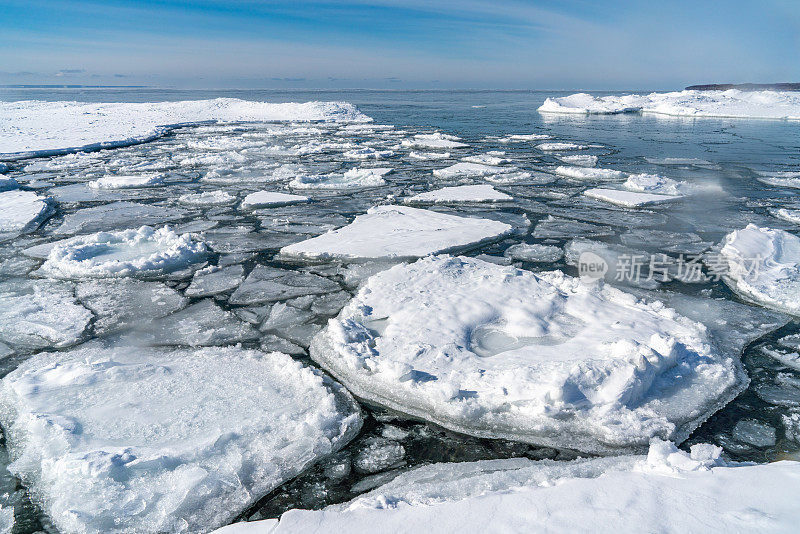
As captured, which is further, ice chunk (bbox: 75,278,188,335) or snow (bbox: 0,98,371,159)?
snow (bbox: 0,98,371,159)

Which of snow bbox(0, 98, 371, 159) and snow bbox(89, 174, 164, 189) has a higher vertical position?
snow bbox(0, 98, 371, 159)

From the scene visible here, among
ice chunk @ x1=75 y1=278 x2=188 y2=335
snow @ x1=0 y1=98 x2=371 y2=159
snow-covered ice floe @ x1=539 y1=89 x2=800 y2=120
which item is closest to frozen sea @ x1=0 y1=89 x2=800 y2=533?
ice chunk @ x1=75 y1=278 x2=188 y2=335

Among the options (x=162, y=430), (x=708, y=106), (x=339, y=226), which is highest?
(x=708, y=106)

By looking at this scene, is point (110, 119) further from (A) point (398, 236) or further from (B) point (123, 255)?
(A) point (398, 236)

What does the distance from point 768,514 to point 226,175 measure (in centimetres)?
858

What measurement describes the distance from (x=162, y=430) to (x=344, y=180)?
6255 mm

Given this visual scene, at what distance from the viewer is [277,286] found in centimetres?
381

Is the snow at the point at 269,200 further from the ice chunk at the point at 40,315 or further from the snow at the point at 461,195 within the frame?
the ice chunk at the point at 40,315

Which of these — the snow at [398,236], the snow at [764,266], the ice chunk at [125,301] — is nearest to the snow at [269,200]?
the snow at [398,236]

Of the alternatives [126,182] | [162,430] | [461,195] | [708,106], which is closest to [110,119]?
[126,182]

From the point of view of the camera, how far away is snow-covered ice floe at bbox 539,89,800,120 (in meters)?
25.4

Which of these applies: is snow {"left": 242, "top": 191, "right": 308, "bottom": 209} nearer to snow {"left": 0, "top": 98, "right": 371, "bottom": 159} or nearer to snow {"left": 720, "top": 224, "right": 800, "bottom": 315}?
snow {"left": 720, "top": 224, "right": 800, "bottom": 315}

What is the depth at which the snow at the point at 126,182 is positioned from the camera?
7.72 metres

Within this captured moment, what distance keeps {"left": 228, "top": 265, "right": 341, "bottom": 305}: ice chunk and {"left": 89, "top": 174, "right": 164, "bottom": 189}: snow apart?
195 inches
